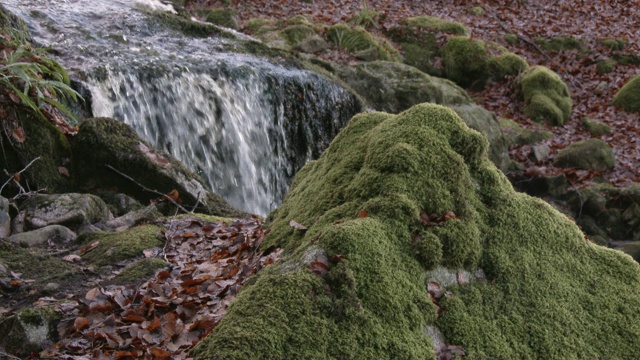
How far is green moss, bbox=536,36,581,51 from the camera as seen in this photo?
18172mm

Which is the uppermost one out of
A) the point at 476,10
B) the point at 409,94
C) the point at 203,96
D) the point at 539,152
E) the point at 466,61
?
the point at 476,10

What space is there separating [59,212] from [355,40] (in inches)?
430

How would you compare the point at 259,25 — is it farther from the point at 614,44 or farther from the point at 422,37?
the point at 614,44

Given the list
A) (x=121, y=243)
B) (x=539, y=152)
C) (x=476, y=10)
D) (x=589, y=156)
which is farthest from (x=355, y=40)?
(x=121, y=243)

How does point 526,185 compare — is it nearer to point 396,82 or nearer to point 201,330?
point 396,82

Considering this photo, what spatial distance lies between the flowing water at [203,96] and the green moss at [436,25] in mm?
7058

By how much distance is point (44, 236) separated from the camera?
5.48m

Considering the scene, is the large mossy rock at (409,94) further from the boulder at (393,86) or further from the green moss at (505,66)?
the green moss at (505,66)

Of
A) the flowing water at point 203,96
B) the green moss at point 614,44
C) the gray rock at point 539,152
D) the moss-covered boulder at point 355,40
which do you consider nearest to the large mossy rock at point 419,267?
the flowing water at point 203,96

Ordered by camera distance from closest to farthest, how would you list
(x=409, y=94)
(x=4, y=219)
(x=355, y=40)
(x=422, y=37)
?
(x=4, y=219) → (x=409, y=94) → (x=355, y=40) → (x=422, y=37)

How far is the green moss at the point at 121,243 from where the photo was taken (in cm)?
488

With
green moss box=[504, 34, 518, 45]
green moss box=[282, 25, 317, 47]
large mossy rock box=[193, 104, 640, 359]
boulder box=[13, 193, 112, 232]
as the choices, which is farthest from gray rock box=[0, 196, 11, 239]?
green moss box=[504, 34, 518, 45]

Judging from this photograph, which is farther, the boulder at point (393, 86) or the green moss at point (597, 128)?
the green moss at point (597, 128)

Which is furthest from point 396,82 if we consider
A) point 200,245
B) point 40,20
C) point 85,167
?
point 200,245
